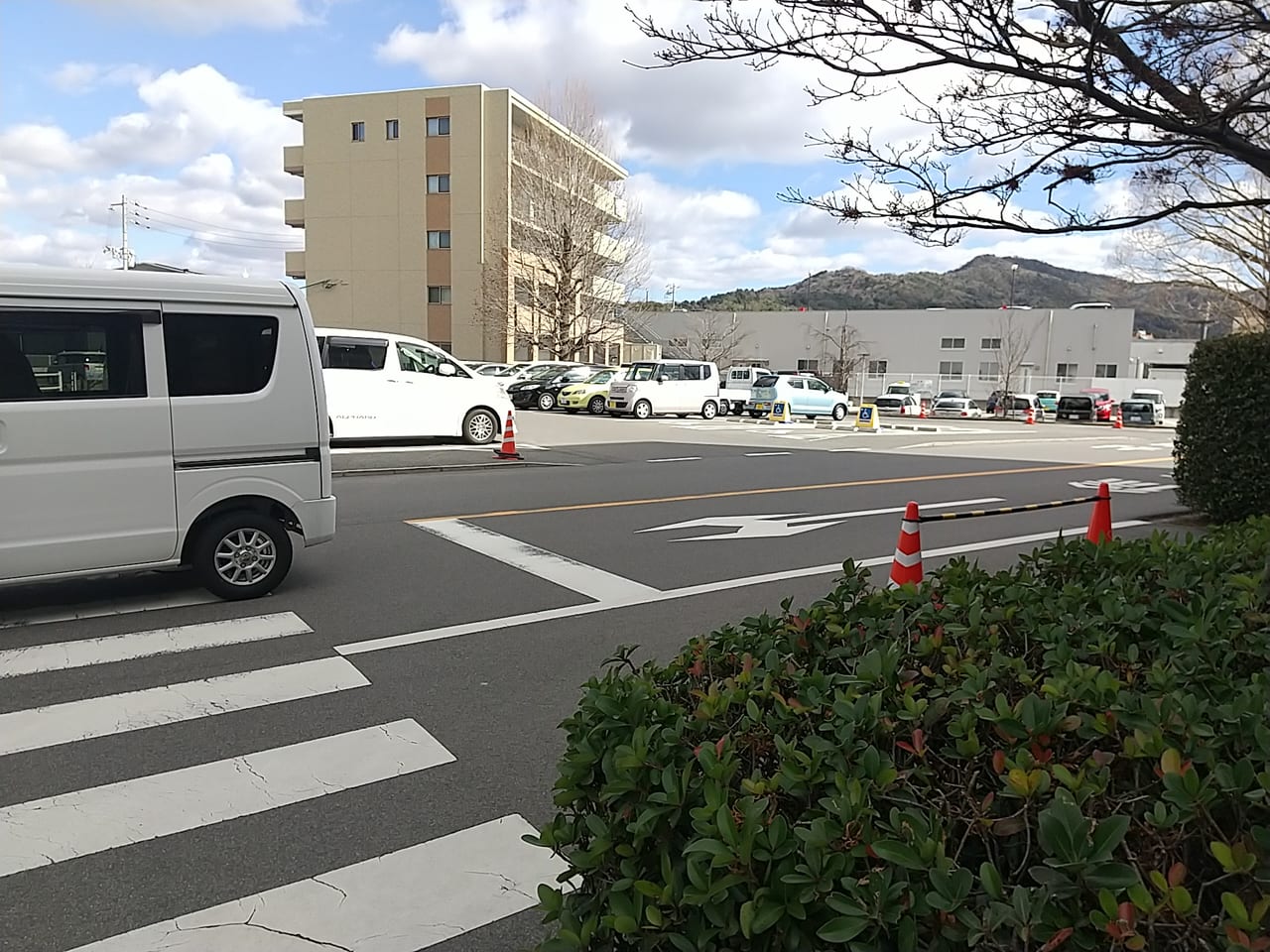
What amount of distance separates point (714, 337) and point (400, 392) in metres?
49.7

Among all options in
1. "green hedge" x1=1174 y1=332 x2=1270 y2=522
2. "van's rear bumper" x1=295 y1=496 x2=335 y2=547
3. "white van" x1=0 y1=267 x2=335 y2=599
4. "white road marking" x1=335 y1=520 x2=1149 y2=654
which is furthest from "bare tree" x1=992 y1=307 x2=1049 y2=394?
"white van" x1=0 y1=267 x2=335 y2=599

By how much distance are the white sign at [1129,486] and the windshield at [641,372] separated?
1698cm

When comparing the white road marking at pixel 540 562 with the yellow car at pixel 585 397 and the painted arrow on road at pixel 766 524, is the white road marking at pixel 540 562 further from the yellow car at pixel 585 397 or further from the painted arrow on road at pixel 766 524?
A: the yellow car at pixel 585 397

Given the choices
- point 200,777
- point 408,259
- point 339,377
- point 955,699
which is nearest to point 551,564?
point 200,777

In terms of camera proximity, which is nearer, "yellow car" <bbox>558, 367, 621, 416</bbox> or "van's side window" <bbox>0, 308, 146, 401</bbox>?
"van's side window" <bbox>0, 308, 146, 401</bbox>

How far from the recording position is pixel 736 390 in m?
38.0

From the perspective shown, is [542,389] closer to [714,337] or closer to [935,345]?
[714,337]

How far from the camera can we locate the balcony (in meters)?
50.7

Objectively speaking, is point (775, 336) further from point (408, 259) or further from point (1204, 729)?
point (1204, 729)

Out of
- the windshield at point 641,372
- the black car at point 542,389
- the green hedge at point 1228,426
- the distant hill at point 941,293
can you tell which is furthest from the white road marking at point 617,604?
the distant hill at point 941,293

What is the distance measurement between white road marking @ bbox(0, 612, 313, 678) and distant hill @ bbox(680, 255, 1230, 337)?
66852 mm

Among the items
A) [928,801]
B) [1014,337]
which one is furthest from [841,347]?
[928,801]

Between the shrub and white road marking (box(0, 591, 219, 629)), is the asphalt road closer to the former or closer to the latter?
white road marking (box(0, 591, 219, 629))

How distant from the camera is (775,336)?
67.7 metres
